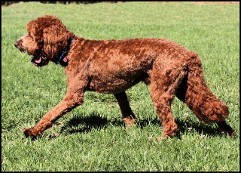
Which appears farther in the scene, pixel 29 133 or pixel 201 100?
pixel 29 133

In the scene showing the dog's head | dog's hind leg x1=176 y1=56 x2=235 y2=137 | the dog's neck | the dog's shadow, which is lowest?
the dog's shadow

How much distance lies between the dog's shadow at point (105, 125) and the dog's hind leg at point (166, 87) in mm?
378

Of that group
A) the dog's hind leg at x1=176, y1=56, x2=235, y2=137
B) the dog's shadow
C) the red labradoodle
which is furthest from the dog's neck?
the dog's hind leg at x1=176, y1=56, x2=235, y2=137

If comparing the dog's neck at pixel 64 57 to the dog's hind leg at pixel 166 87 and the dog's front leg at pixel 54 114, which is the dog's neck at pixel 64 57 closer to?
the dog's front leg at pixel 54 114

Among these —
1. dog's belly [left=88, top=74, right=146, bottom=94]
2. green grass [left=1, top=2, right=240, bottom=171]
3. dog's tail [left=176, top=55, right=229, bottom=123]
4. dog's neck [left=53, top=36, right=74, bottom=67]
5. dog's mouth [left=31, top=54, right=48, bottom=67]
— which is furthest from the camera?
dog's mouth [left=31, top=54, right=48, bottom=67]

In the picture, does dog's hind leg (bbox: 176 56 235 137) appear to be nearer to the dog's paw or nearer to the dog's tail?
the dog's tail

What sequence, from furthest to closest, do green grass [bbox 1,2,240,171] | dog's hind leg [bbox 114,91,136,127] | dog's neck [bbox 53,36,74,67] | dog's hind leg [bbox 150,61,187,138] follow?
dog's hind leg [bbox 114,91,136,127]
dog's neck [bbox 53,36,74,67]
dog's hind leg [bbox 150,61,187,138]
green grass [bbox 1,2,240,171]

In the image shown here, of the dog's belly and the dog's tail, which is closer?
the dog's tail

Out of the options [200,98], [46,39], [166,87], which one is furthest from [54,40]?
[200,98]

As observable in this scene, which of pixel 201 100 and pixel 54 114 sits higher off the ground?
pixel 201 100

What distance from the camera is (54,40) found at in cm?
555

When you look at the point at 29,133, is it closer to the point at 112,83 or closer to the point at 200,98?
the point at 112,83

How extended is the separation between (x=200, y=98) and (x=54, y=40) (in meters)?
2.04

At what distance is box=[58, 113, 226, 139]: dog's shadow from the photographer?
5.51m
